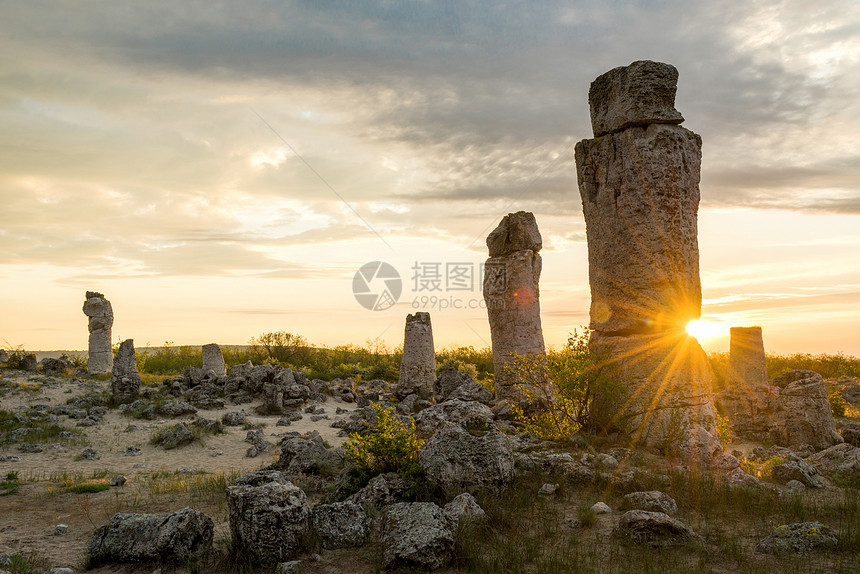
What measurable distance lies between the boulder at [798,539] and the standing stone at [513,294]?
8769 mm

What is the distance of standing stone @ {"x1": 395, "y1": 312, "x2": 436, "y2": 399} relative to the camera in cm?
1934

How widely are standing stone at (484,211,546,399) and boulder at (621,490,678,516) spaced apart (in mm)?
7669

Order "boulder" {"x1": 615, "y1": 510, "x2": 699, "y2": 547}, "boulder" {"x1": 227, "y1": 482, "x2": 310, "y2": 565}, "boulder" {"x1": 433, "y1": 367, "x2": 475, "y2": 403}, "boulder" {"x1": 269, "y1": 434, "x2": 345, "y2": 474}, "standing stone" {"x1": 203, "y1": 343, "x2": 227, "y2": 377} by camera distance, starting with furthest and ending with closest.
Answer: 1. "standing stone" {"x1": 203, "y1": 343, "x2": 227, "y2": 377}
2. "boulder" {"x1": 433, "y1": 367, "x2": 475, "y2": 403}
3. "boulder" {"x1": 269, "y1": 434, "x2": 345, "y2": 474}
4. "boulder" {"x1": 615, "y1": 510, "x2": 699, "y2": 547}
5. "boulder" {"x1": 227, "y1": 482, "x2": 310, "y2": 565}

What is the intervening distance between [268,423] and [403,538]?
37.2 feet

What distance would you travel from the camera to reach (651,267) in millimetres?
9297

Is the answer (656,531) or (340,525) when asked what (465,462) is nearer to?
(340,525)

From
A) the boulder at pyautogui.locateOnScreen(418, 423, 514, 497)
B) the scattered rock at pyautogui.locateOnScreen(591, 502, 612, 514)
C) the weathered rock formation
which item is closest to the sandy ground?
the boulder at pyautogui.locateOnScreen(418, 423, 514, 497)

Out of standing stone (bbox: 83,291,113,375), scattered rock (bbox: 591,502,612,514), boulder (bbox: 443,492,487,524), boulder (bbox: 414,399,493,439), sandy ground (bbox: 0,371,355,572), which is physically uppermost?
standing stone (bbox: 83,291,113,375)

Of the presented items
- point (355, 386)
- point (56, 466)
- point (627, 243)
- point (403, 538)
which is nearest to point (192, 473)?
point (56, 466)

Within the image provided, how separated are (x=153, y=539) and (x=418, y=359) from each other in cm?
1395

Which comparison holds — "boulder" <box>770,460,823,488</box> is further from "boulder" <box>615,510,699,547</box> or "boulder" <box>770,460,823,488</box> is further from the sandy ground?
the sandy ground

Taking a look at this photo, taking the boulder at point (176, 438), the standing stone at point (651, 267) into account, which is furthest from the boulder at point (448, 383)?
the standing stone at point (651, 267)

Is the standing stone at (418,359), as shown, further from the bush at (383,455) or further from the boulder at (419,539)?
the boulder at (419,539)

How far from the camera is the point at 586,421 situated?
33.0ft
